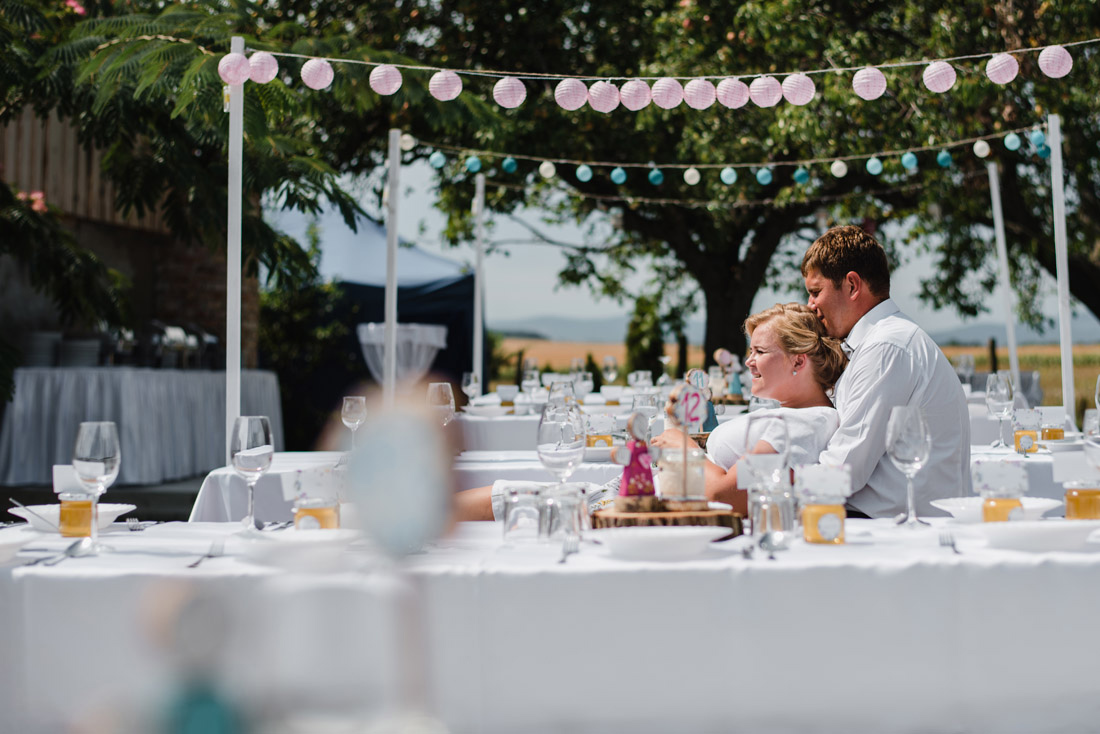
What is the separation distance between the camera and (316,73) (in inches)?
162

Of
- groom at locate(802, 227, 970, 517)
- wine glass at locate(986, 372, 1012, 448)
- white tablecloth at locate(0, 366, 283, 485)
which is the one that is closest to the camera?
groom at locate(802, 227, 970, 517)

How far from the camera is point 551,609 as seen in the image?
1478mm

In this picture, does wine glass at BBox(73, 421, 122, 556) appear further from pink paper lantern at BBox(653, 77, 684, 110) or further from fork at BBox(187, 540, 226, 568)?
pink paper lantern at BBox(653, 77, 684, 110)

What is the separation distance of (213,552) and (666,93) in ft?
10.6

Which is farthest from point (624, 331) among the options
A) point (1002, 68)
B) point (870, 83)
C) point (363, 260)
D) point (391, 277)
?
point (1002, 68)

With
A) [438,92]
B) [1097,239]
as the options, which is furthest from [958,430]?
[1097,239]

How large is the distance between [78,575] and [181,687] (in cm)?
131

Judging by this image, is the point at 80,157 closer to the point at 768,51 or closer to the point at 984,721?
the point at 768,51

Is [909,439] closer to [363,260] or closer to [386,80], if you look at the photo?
[386,80]

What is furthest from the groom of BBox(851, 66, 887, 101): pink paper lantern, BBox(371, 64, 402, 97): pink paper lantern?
BBox(371, 64, 402, 97): pink paper lantern

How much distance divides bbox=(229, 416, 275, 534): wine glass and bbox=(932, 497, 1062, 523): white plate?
1327 mm

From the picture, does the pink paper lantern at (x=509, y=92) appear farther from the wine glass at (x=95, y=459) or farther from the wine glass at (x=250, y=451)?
the wine glass at (x=95, y=459)

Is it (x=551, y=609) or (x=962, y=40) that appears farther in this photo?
(x=962, y=40)

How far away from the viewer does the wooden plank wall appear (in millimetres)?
8625
